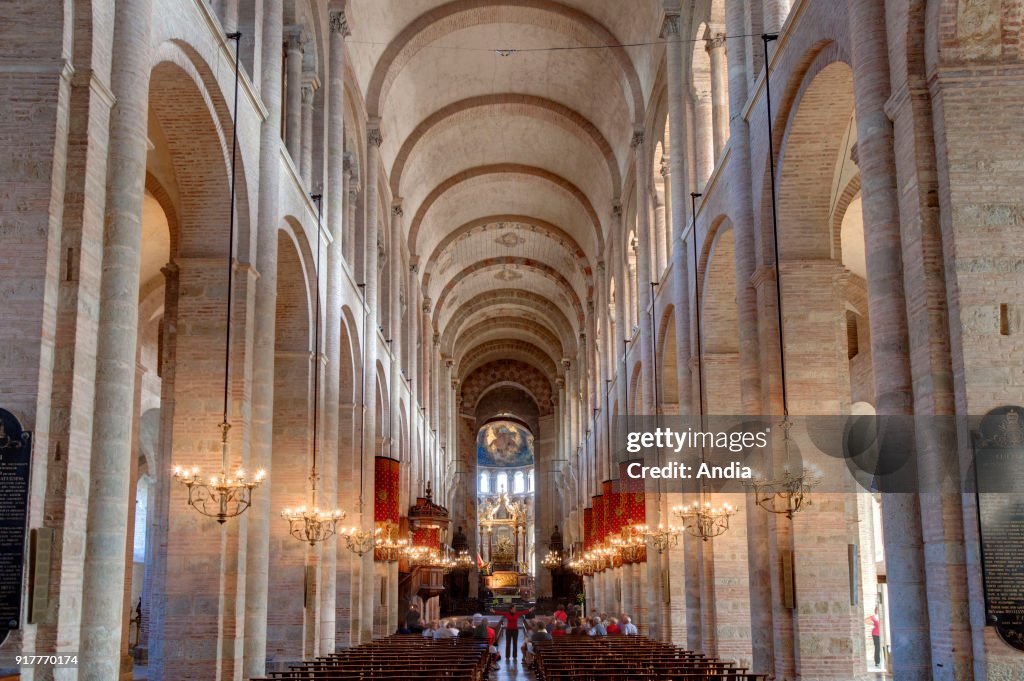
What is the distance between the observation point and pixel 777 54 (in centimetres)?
1454

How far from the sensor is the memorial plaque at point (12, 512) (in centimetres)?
814

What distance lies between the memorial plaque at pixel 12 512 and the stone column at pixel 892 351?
7395 millimetres

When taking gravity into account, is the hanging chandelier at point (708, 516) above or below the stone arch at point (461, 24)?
below

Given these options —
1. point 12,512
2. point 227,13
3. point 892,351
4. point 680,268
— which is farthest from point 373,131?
point 12,512

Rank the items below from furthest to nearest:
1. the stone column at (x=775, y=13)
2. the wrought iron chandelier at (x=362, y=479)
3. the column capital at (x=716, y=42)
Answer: the wrought iron chandelier at (x=362, y=479), the column capital at (x=716, y=42), the stone column at (x=775, y=13)

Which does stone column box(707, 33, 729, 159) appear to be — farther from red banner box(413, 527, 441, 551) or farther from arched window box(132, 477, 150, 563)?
arched window box(132, 477, 150, 563)

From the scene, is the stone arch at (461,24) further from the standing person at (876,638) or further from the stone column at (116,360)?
the stone column at (116,360)

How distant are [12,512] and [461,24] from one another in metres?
22.2

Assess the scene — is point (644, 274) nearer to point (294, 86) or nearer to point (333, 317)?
point (333, 317)

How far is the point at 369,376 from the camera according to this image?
26000 millimetres

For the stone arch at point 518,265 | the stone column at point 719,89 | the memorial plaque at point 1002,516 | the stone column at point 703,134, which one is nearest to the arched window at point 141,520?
the stone column at point 703,134

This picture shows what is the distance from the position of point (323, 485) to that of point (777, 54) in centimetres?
1138

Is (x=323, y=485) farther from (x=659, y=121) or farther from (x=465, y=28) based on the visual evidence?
(x=465, y=28)

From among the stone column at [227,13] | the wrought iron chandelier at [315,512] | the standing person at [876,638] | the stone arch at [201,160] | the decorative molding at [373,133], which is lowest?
the standing person at [876,638]
